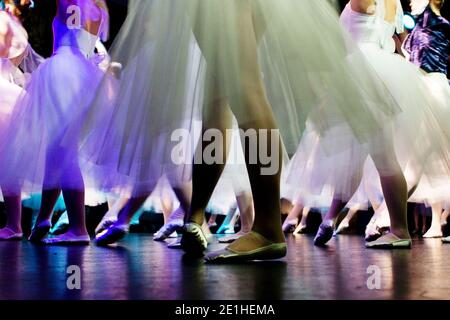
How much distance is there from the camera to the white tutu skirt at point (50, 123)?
248 centimetres

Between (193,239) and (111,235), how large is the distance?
0.76 m

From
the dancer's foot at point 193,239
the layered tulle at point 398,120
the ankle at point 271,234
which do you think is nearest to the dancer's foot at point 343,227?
the layered tulle at point 398,120

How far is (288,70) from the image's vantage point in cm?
176

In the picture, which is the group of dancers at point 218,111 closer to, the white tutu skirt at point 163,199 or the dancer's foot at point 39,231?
the dancer's foot at point 39,231

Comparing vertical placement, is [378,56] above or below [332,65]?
above

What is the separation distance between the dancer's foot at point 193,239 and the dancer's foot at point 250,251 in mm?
267

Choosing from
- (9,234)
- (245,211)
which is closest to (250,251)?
(245,211)

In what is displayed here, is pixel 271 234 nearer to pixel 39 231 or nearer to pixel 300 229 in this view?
pixel 39 231

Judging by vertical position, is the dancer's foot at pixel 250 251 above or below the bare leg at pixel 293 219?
above

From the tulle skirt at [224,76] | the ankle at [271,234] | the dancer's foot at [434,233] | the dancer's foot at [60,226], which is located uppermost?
the tulle skirt at [224,76]

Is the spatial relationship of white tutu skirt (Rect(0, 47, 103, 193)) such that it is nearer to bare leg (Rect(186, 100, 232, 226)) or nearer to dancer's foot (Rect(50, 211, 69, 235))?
bare leg (Rect(186, 100, 232, 226))
